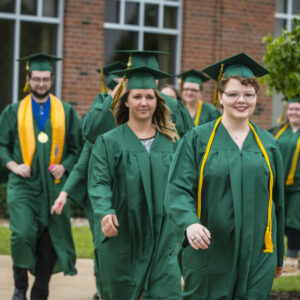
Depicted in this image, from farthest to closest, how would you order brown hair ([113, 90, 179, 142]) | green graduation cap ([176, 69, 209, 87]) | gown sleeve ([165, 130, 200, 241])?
green graduation cap ([176, 69, 209, 87]) → brown hair ([113, 90, 179, 142]) → gown sleeve ([165, 130, 200, 241])

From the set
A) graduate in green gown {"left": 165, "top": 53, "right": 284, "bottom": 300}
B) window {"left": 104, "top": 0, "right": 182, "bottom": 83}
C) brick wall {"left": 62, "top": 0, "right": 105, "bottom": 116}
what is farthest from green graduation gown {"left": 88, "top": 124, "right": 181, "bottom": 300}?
window {"left": 104, "top": 0, "right": 182, "bottom": 83}

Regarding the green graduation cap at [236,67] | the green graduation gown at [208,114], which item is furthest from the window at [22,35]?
the green graduation cap at [236,67]

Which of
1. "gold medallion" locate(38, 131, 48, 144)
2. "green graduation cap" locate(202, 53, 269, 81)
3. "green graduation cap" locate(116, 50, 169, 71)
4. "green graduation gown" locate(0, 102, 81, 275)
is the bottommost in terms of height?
"green graduation gown" locate(0, 102, 81, 275)

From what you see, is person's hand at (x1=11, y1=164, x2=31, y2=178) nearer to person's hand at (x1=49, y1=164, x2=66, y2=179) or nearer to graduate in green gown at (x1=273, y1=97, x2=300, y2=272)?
person's hand at (x1=49, y1=164, x2=66, y2=179)

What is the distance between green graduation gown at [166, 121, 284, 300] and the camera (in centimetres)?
434

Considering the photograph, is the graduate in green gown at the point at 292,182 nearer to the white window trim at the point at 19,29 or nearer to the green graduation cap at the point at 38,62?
the green graduation cap at the point at 38,62

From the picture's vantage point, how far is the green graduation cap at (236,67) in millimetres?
4555

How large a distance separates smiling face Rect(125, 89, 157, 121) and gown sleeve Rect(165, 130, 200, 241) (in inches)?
41.5

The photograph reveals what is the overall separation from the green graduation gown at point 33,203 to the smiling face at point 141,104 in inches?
73.1

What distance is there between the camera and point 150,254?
17.4 ft

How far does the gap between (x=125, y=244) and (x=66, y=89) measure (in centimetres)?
798

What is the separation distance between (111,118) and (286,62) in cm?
161

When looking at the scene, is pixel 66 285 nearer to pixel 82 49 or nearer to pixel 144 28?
pixel 82 49

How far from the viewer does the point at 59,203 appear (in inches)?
273
